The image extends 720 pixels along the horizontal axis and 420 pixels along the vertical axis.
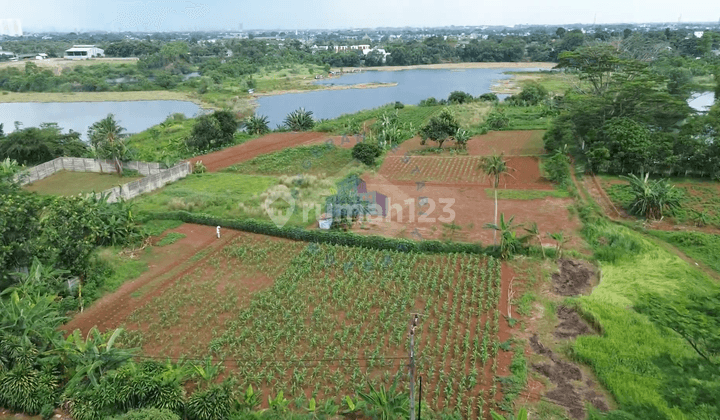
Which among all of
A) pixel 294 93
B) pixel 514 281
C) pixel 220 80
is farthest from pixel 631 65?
pixel 220 80

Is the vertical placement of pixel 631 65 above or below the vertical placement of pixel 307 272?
above

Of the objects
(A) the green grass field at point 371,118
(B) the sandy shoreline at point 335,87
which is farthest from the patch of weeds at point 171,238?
(B) the sandy shoreline at point 335,87

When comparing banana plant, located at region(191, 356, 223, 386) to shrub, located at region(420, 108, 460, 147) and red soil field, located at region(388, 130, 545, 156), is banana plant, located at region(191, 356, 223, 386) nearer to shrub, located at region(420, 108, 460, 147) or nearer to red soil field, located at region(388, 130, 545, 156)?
red soil field, located at region(388, 130, 545, 156)

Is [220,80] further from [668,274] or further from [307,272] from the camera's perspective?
[668,274]

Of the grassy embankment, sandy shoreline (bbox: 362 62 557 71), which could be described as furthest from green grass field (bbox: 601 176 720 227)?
sandy shoreline (bbox: 362 62 557 71)

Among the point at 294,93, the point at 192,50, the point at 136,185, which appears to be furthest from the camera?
the point at 192,50

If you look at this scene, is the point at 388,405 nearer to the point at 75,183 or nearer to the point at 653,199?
the point at 653,199

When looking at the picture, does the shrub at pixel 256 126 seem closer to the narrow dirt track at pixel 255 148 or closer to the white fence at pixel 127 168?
the narrow dirt track at pixel 255 148
